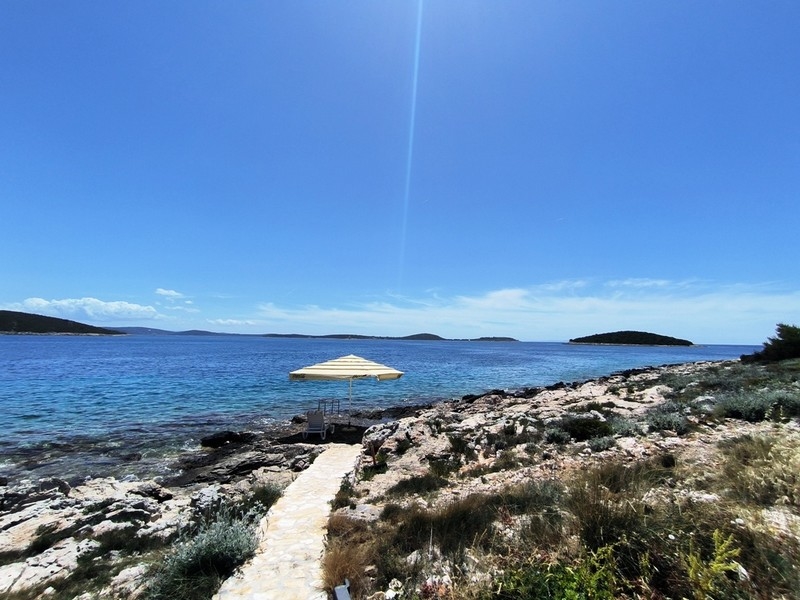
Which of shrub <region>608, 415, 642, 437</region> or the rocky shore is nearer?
the rocky shore

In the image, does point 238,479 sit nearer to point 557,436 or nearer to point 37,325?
point 557,436

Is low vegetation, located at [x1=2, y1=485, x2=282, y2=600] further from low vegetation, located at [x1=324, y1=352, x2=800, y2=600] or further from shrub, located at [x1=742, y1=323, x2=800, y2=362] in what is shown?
shrub, located at [x1=742, y1=323, x2=800, y2=362]

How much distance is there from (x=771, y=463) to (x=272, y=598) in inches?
240

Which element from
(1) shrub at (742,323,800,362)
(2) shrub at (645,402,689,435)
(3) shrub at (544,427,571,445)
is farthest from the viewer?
(1) shrub at (742,323,800,362)

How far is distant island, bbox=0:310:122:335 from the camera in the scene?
160625 mm

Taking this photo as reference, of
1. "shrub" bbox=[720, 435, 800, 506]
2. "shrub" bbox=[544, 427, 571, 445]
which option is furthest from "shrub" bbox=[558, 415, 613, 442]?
"shrub" bbox=[720, 435, 800, 506]

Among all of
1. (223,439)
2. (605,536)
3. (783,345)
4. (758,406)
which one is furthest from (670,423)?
(783,345)

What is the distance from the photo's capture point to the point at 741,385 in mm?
16203

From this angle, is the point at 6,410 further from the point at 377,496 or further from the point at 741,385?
the point at 741,385

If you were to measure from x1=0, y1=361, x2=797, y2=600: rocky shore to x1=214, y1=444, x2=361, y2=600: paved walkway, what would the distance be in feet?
2.33

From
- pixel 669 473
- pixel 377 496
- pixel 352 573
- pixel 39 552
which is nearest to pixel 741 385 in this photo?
pixel 669 473

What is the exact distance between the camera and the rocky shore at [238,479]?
6.18 metres

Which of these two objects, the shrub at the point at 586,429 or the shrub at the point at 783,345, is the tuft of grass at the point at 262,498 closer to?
the shrub at the point at 586,429

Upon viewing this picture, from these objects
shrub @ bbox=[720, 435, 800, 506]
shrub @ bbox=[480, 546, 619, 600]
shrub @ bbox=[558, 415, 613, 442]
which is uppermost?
shrub @ bbox=[720, 435, 800, 506]
